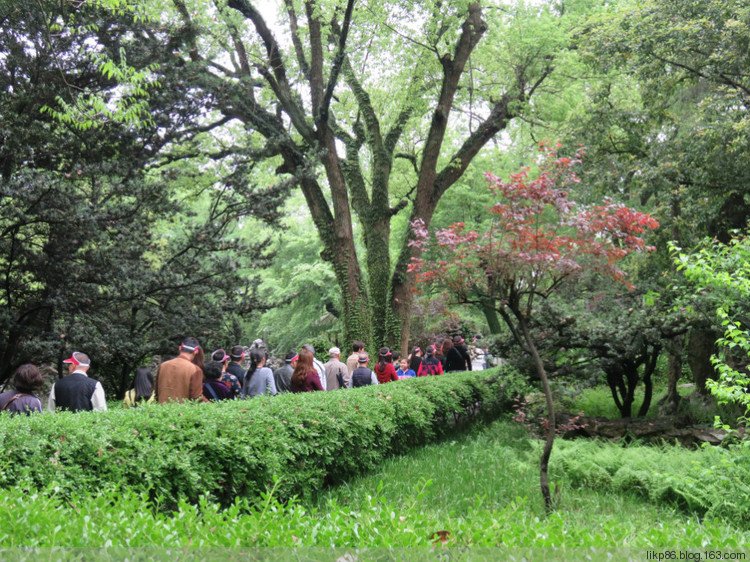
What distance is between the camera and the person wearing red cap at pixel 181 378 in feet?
23.2

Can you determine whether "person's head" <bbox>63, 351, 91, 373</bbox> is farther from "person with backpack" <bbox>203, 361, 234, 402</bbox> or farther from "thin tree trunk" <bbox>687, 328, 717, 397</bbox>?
"thin tree trunk" <bbox>687, 328, 717, 397</bbox>

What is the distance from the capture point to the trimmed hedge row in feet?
13.5

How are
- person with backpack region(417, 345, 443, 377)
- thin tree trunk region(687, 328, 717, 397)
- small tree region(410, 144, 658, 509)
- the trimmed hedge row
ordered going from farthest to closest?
1. person with backpack region(417, 345, 443, 377)
2. thin tree trunk region(687, 328, 717, 397)
3. small tree region(410, 144, 658, 509)
4. the trimmed hedge row

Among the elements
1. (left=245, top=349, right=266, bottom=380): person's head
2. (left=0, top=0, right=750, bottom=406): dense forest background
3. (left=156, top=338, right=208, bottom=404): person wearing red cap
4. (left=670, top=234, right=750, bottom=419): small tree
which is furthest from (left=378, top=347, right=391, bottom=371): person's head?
(left=670, top=234, right=750, bottom=419): small tree

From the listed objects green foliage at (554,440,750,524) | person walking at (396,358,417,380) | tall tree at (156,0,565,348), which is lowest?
green foliage at (554,440,750,524)

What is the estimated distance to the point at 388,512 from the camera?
301cm

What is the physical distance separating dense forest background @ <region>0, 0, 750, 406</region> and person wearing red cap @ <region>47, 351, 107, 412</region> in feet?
10.6

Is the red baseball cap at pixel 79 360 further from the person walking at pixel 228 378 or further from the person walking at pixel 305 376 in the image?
the person walking at pixel 305 376

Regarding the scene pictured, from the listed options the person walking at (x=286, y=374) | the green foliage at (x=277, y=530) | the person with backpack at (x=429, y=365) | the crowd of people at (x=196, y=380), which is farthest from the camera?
the person with backpack at (x=429, y=365)

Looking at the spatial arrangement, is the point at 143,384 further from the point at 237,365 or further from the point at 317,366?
the point at 317,366

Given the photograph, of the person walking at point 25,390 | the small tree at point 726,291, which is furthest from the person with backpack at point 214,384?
the small tree at point 726,291

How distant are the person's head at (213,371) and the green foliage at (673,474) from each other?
471 cm

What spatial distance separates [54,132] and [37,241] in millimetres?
1975

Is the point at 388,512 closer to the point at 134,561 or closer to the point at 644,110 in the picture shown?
the point at 134,561
